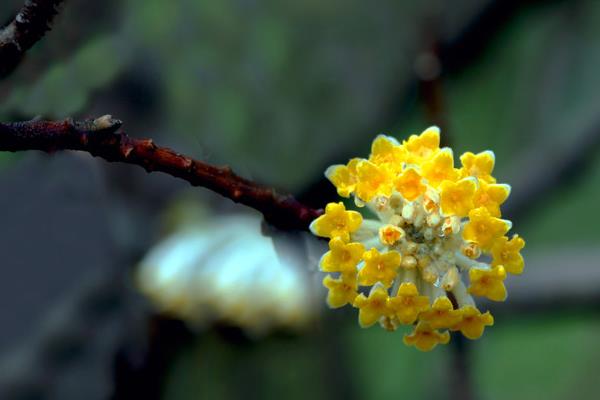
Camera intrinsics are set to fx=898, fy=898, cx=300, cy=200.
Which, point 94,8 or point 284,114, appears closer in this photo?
point 94,8

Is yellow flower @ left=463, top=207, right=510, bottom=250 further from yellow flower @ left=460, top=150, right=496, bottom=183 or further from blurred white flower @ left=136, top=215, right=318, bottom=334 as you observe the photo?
blurred white flower @ left=136, top=215, right=318, bottom=334

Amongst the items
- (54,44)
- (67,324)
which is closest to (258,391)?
(67,324)

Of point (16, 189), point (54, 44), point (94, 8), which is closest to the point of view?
point (54, 44)

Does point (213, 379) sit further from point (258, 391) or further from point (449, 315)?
point (449, 315)

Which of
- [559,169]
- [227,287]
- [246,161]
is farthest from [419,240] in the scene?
[559,169]

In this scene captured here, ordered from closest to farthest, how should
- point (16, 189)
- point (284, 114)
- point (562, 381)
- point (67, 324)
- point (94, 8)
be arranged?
1. point (94, 8)
2. point (16, 189)
3. point (284, 114)
4. point (67, 324)
5. point (562, 381)

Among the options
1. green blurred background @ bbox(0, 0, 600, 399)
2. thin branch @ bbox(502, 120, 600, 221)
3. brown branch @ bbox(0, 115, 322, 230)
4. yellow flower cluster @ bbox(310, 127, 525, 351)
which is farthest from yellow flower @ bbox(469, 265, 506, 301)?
thin branch @ bbox(502, 120, 600, 221)

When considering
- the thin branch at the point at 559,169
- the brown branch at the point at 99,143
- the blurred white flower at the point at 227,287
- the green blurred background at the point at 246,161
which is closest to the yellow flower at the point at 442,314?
the brown branch at the point at 99,143
